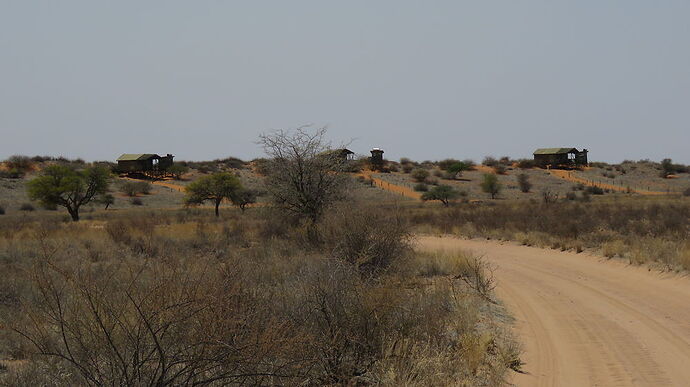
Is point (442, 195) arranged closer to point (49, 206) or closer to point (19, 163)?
point (49, 206)

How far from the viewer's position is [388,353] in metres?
6.95

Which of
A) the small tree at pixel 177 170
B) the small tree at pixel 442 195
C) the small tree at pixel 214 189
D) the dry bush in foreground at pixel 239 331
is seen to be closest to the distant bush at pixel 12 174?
the small tree at pixel 177 170

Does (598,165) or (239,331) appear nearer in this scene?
(239,331)

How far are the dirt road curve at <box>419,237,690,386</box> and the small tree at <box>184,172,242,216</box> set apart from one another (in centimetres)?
3817

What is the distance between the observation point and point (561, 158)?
97.8m

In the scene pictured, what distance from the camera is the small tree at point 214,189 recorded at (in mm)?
52906

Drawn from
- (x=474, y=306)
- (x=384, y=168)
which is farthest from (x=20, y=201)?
(x=474, y=306)

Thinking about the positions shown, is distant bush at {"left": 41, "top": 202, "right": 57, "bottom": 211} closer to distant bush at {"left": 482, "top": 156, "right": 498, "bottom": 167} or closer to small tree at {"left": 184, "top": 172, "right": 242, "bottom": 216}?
small tree at {"left": 184, "top": 172, "right": 242, "bottom": 216}

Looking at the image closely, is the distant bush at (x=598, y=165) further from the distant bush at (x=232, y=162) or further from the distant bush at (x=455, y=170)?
the distant bush at (x=232, y=162)

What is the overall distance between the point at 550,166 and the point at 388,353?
97.0 m

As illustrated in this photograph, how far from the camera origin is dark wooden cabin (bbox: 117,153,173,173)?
85312mm

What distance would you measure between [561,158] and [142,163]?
70.0 meters

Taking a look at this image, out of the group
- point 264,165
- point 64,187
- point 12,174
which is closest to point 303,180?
point 264,165

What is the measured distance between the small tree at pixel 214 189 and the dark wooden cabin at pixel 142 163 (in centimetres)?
3265
